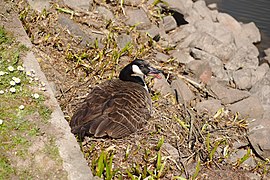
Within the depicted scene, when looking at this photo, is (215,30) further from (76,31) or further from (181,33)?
(76,31)

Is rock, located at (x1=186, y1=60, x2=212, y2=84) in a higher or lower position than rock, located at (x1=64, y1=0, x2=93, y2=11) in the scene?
lower

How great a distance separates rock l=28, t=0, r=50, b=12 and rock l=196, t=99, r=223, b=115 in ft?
9.58

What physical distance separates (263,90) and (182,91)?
2107 millimetres

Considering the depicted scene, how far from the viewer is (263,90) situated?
854 centimetres

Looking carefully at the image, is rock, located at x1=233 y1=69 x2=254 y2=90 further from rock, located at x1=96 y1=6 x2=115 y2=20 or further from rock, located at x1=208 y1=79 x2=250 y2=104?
rock, located at x1=96 y1=6 x2=115 y2=20

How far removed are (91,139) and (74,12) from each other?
9.82 ft

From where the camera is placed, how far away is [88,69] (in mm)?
6645

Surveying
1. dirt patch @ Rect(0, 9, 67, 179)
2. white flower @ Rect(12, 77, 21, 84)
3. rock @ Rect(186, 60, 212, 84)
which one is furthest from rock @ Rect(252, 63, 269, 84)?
white flower @ Rect(12, 77, 21, 84)

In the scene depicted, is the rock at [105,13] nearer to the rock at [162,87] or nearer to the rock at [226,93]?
the rock at [162,87]

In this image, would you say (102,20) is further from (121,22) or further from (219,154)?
(219,154)

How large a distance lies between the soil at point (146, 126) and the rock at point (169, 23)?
1.08 metres

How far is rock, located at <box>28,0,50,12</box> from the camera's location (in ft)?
23.7

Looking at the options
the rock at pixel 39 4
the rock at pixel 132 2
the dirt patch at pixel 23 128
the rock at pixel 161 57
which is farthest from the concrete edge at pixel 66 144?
the rock at pixel 132 2

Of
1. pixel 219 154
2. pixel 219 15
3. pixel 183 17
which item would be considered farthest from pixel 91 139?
pixel 219 15
